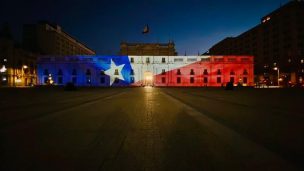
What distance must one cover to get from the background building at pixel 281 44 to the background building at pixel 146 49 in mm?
32391

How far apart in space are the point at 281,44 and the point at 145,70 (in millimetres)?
43865

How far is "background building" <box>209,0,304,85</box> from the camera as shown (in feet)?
273

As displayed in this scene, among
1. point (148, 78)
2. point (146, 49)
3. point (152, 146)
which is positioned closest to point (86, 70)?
point (148, 78)

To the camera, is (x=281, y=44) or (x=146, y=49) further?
(x=146, y=49)

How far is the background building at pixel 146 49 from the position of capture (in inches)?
3920

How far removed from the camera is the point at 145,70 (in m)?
86.6

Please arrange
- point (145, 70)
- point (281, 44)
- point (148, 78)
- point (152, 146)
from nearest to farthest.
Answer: point (152, 146) < point (145, 70) < point (148, 78) < point (281, 44)

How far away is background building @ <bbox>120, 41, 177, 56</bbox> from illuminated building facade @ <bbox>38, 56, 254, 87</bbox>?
1311 cm

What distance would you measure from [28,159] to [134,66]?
81579 mm

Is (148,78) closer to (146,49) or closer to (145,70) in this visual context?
(145,70)

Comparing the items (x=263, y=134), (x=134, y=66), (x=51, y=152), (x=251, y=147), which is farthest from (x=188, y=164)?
(x=134, y=66)

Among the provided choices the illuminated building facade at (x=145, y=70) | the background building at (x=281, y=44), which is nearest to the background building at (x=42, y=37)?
the illuminated building facade at (x=145, y=70)

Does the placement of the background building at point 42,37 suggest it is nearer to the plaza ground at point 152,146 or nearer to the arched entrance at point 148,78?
the arched entrance at point 148,78

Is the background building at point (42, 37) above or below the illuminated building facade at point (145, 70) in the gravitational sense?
above
